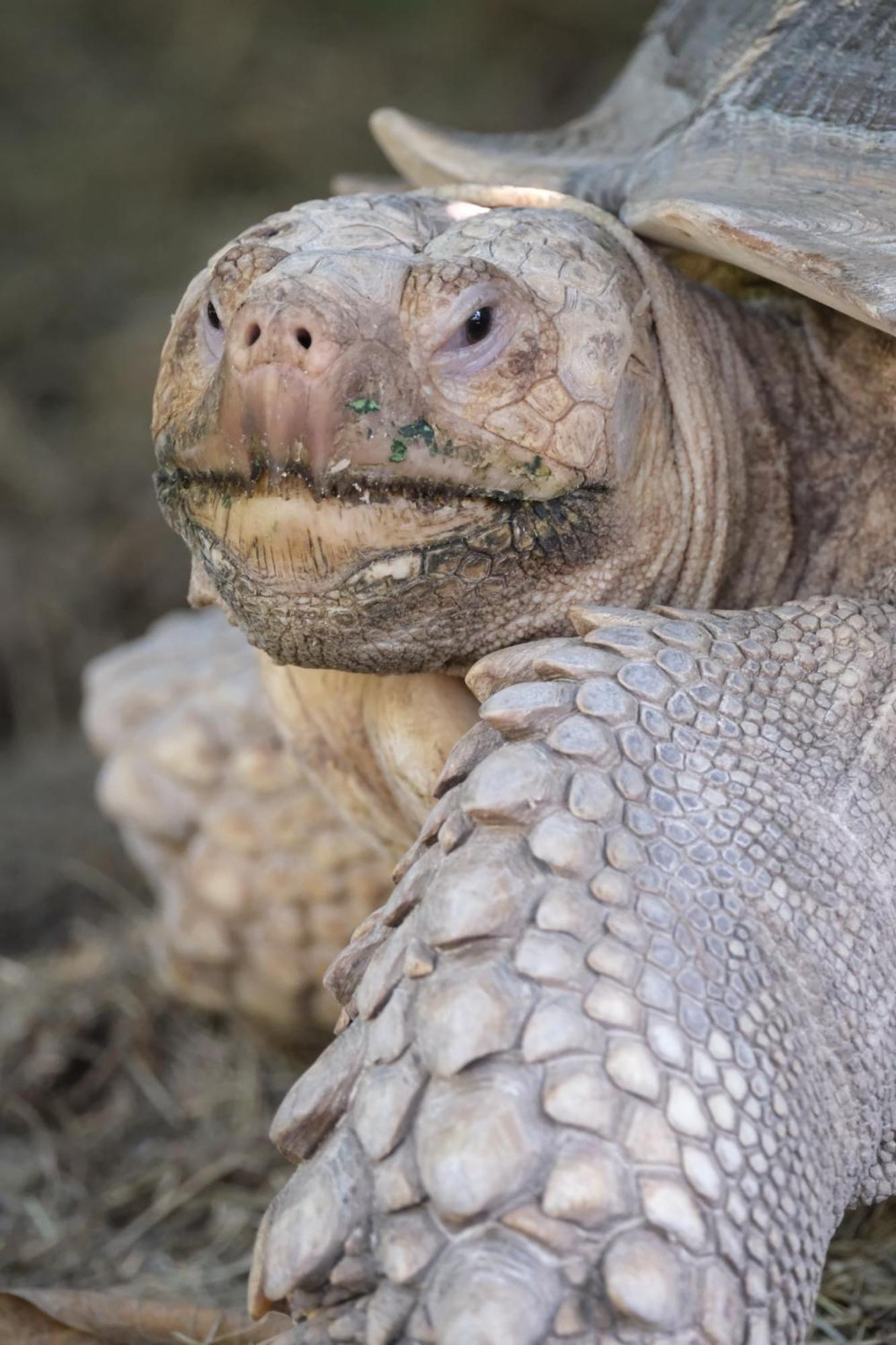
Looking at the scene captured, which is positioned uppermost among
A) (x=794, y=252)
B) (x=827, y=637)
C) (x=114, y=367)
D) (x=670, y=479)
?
(x=794, y=252)

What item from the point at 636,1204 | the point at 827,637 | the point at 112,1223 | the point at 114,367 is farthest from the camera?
the point at 114,367

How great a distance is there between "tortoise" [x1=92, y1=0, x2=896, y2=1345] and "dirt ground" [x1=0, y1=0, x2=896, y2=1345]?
0.65 metres

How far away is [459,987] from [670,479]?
73cm

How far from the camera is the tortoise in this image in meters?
1.26

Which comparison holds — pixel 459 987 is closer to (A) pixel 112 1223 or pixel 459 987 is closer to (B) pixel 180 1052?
(A) pixel 112 1223

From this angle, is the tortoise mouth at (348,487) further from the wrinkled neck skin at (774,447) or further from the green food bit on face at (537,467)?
the wrinkled neck skin at (774,447)

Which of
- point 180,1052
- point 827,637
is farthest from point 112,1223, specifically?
point 827,637

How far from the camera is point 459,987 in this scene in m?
1.30

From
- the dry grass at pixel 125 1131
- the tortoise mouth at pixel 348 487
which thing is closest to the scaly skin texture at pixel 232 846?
the dry grass at pixel 125 1131

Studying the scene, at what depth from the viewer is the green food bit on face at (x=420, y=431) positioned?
1.53 m

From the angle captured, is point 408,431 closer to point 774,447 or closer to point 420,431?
point 420,431

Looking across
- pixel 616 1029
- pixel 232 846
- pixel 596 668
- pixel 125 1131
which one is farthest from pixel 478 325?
pixel 125 1131

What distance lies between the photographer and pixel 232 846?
2.79 meters

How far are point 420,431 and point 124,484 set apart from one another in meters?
3.52
